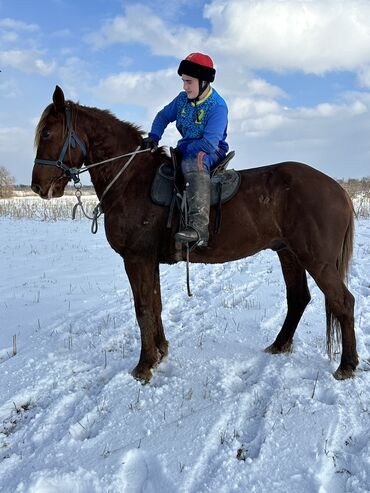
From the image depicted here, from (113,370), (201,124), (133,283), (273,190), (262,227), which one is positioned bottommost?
(113,370)

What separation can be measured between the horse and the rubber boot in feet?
→ 0.76

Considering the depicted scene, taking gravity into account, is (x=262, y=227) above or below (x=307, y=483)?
above

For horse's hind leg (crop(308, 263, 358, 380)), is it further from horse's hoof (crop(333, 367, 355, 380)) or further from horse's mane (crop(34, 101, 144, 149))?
horse's mane (crop(34, 101, 144, 149))

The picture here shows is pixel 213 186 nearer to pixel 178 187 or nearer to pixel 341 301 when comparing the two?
pixel 178 187

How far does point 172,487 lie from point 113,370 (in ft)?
5.56

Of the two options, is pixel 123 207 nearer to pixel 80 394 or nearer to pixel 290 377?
pixel 80 394

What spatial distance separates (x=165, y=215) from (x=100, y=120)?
1.25m

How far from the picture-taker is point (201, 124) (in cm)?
374

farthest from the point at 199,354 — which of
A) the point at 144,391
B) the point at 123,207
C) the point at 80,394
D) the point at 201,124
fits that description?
the point at 201,124

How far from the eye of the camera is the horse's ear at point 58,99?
12.0 ft

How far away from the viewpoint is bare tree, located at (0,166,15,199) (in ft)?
106

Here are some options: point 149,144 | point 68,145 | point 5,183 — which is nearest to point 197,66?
point 149,144

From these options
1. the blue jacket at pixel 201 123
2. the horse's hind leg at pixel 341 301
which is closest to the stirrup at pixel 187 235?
the blue jacket at pixel 201 123

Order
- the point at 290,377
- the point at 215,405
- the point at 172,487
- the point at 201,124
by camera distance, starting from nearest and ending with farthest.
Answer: the point at 172,487 → the point at 215,405 → the point at 290,377 → the point at 201,124
